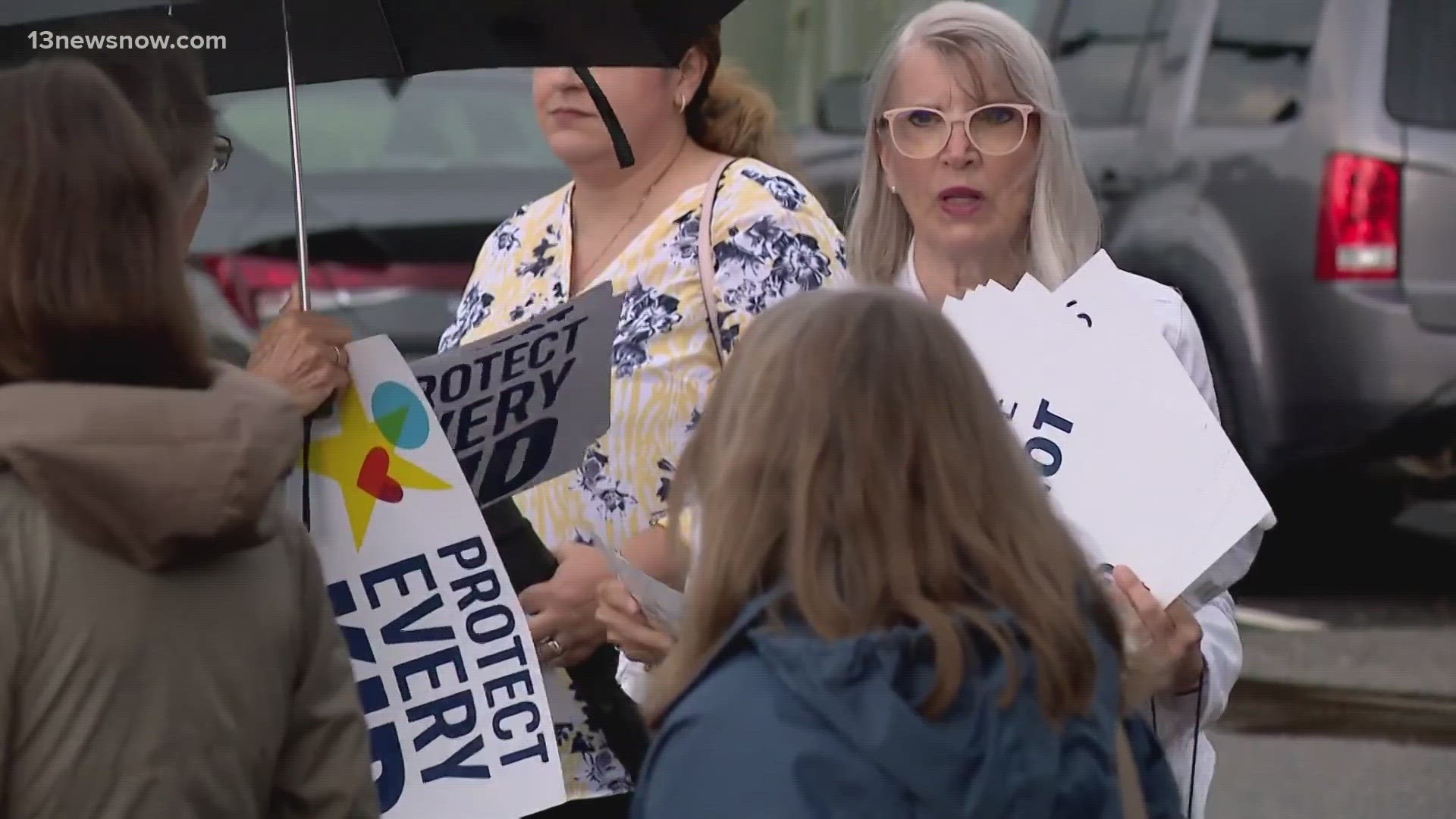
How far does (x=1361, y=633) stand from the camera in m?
7.19

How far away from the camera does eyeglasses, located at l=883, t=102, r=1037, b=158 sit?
3197 mm

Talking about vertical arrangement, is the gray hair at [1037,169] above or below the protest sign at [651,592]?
above

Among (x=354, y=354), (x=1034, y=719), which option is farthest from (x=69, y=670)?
(x=354, y=354)

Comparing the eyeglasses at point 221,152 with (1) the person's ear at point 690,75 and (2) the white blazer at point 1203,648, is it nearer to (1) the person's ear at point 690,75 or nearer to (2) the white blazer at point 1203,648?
(1) the person's ear at point 690,75

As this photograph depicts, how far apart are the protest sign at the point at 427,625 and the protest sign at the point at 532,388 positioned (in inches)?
3.3

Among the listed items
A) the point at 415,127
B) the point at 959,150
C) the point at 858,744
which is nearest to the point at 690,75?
the point at 959,150

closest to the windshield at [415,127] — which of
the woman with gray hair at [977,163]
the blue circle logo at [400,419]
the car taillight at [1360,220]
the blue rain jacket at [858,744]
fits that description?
the car taillight at [1360,220]

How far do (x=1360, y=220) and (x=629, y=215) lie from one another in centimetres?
425

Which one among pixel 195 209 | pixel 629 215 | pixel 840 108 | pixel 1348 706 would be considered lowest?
pixel 1348 706

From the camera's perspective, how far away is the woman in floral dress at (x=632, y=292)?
3180 millimetres

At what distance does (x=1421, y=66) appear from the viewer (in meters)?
7.26

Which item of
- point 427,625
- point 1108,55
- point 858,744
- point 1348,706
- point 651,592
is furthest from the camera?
point 1108,55

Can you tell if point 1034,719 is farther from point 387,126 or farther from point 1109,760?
point 387,126

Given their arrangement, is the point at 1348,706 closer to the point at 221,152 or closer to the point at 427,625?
the point at 427,625
